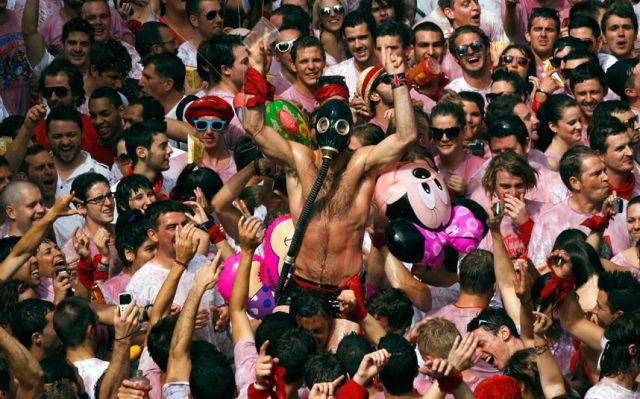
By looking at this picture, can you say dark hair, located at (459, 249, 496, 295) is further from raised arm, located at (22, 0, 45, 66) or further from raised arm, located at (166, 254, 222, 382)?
raised arm, located at (22, 0, 45, 66)

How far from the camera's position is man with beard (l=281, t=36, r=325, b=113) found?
14.5 metres

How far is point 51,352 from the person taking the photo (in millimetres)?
11000

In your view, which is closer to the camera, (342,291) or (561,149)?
(342,291)

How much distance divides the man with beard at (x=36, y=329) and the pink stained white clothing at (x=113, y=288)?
2.72ft

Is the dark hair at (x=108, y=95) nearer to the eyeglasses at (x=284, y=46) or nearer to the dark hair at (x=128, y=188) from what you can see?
the eyeglasses at (x=284, y=46)

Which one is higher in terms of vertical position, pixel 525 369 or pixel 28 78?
pixel 28 78

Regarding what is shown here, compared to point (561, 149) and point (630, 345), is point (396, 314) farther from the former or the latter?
point (561, 149)

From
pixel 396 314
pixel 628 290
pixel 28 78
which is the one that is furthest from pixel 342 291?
pixel 28 78

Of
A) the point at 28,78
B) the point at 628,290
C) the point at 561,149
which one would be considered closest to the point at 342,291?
the point at 628,290

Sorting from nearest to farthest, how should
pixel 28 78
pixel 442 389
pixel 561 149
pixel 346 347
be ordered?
1. pixel 442 389
2. pixel 346 347
3. pixel 561 149
4. pixel 28 78

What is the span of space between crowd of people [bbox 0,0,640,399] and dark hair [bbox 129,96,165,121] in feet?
0.04

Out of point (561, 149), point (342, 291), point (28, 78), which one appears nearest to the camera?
point (342, 291)

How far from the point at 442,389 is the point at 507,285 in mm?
2013

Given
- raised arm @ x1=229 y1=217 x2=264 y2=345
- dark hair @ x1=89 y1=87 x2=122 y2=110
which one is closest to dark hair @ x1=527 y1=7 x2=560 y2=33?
dark hair @ x1=89 y1=87 x2=122 y2=110
